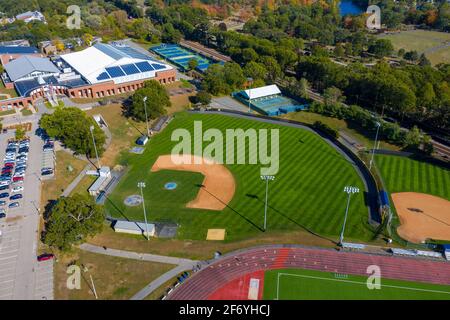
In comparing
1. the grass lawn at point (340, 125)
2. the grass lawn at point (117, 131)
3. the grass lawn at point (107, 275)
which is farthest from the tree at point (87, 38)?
the grass lawn at point (107, 275)

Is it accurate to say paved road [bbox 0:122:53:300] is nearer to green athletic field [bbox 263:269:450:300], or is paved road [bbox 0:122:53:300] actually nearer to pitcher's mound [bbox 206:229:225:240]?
pitcher's mound [bbox 206:229:225:240]

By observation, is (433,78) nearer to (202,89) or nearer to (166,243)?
(202,89)

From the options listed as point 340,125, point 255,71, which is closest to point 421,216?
point 340,125

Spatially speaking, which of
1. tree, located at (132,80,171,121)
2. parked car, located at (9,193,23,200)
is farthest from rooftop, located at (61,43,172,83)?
parked car, located at (9,193,23,200)

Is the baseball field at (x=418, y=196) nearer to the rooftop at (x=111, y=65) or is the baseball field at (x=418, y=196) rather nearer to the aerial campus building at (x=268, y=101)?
the aerial campus building at (x=268, y=101)

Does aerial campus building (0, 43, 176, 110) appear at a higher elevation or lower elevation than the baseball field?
higher

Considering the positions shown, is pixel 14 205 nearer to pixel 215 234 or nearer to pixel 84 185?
pixel 84 185
